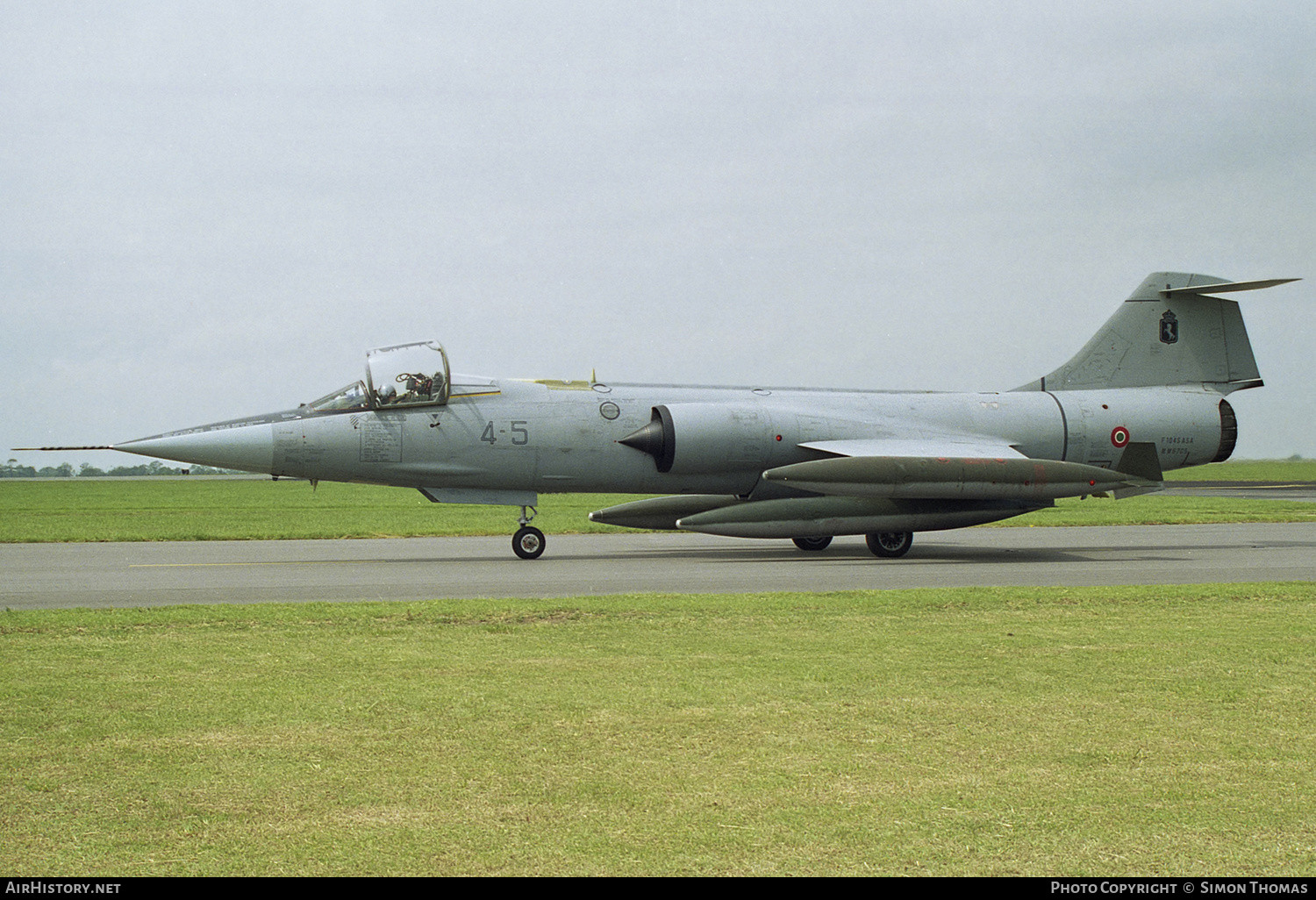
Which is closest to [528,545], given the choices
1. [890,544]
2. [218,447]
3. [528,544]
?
[528,544]

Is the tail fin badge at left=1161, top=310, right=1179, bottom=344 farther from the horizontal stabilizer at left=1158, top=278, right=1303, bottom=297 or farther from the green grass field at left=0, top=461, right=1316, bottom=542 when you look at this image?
the green grass field at left=0, top=461, right=1316, bottom=542

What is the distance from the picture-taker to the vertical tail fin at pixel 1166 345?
71.4ft

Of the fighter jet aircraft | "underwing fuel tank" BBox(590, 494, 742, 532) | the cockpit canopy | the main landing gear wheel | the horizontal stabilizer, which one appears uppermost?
the horizontal stabilizer

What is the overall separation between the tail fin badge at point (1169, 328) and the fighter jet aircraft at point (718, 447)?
4.32ft

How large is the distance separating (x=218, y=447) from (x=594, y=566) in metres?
6.36

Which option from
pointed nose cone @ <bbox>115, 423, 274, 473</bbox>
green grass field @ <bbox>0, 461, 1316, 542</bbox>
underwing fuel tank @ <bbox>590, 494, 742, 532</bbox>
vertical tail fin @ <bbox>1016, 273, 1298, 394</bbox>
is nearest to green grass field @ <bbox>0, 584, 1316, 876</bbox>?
pointed nose cone @ <bbox>115, 423, 274, 473</bbox>

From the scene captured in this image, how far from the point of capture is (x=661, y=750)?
5047 millimetres

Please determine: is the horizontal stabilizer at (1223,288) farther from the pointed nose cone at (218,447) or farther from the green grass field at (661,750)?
the pointed nose cone at (218,447)

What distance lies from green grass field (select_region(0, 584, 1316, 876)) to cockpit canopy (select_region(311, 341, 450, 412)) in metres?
8.99

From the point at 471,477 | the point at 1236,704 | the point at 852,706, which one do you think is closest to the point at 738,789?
the point at 852,706

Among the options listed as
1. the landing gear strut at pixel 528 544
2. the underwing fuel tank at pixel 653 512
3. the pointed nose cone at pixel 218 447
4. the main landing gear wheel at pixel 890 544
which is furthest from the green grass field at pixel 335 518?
the main landing gear wheel at pixel 890 544

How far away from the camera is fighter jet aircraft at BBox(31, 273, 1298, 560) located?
17.5m

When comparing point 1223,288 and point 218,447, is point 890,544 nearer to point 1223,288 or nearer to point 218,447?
point 1223,288
